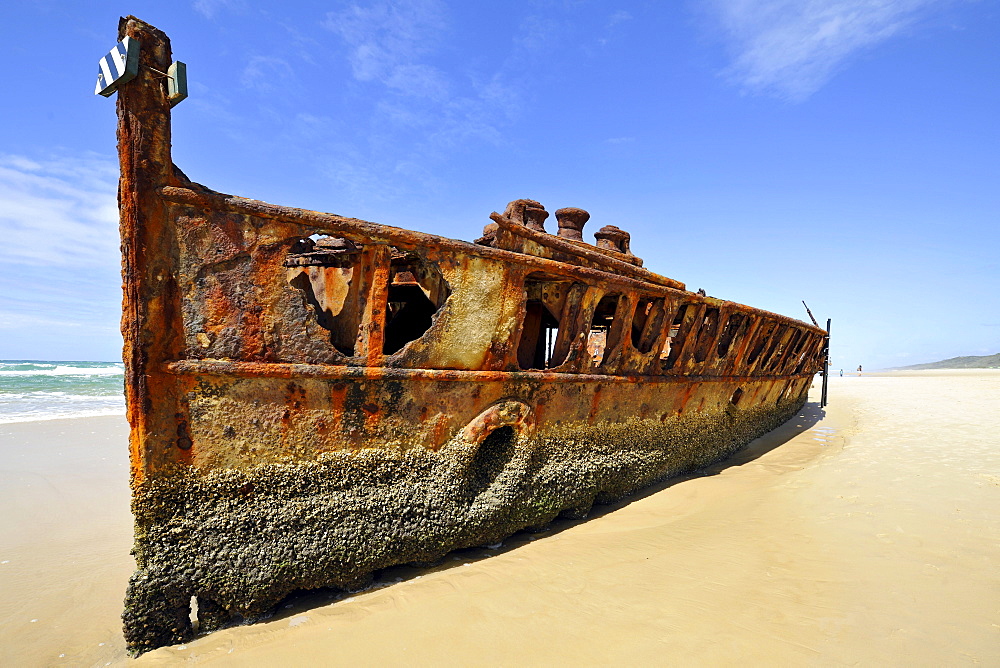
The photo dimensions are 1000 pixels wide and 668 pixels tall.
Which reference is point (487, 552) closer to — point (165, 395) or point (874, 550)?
point (165, 395)

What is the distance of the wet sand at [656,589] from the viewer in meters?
2.98

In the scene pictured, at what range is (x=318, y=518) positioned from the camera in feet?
11.0

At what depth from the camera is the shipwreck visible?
299cm

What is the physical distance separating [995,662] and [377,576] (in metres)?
3.78

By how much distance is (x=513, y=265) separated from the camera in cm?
421

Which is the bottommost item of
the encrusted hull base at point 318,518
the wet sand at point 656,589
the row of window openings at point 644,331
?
the wet sand at point 656,589

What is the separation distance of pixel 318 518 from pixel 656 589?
242cm

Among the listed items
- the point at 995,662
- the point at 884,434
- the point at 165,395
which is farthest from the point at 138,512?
the point at 884,434

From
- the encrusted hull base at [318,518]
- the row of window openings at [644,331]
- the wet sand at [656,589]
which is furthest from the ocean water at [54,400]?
the encrusted hull base at [318,518]

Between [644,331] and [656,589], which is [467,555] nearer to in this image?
[656,589]

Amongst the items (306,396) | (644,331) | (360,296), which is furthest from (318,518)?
(644,331)

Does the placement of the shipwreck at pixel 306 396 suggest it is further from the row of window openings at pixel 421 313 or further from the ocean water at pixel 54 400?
the ocean water at pixel 54 400

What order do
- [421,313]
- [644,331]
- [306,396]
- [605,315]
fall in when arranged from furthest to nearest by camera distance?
[605,315] < [421,313] < [644,331] < [306,396]

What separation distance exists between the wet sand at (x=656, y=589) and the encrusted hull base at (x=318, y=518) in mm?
215
